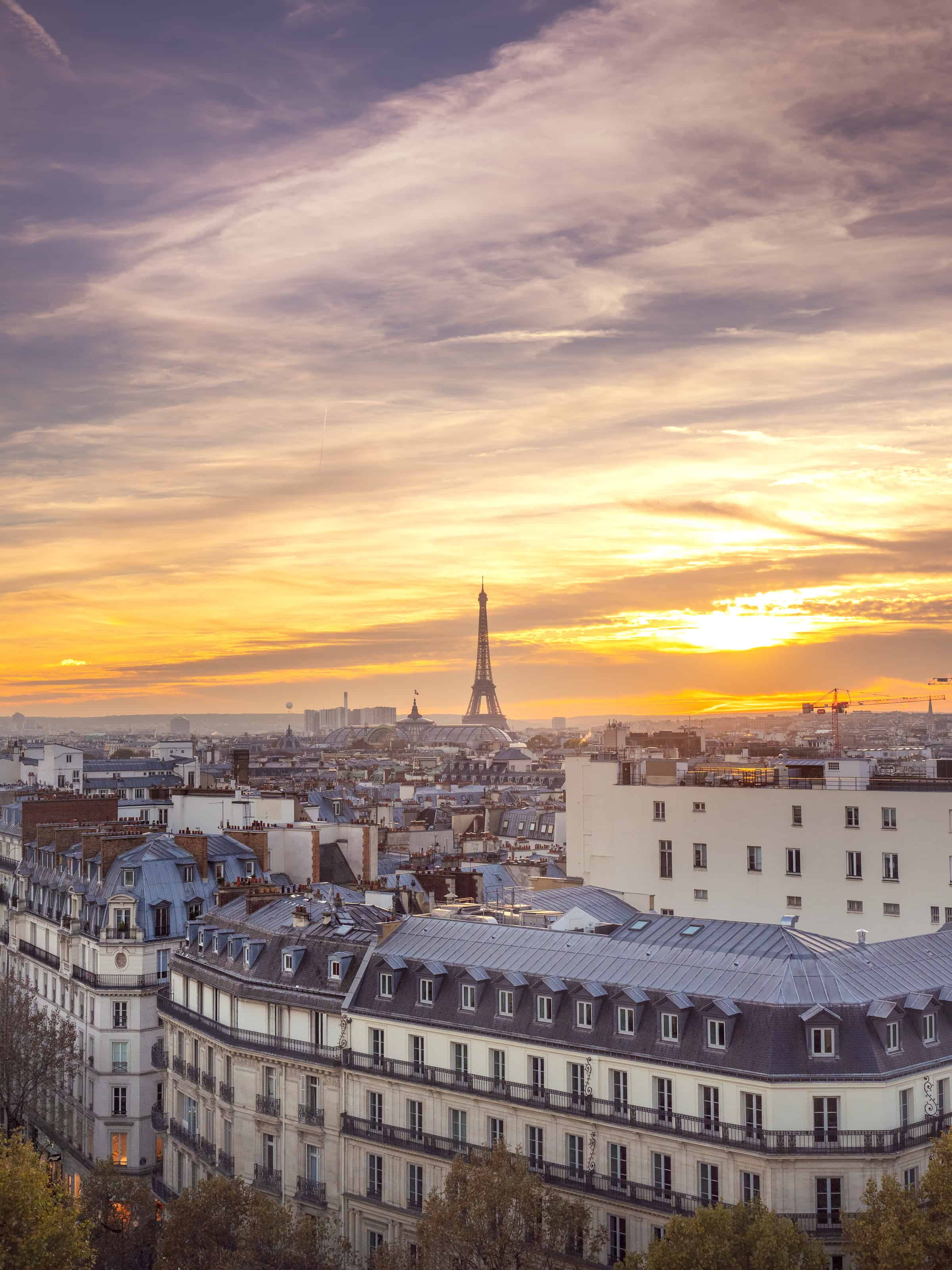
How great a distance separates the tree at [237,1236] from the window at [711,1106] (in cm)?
1307

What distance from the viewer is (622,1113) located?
143 ft

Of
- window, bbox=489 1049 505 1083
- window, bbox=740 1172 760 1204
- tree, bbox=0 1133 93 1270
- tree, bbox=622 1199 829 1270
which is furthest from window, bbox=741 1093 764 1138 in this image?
tree, bbox=0 1133 93 1270

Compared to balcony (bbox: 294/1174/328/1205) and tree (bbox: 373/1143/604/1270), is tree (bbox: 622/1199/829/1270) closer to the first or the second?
tree (bbox: 373/1143/604/1270)

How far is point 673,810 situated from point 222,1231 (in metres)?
30.8

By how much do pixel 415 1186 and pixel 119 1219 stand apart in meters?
13.3

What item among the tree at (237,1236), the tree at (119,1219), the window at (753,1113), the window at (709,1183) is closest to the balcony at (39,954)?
the tree at (119,1219)

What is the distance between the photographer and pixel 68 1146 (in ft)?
234

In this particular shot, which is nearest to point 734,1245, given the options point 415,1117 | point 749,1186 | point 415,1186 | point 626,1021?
point 749,1186

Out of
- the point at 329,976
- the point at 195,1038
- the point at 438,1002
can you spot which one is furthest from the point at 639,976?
the point at 195,1038

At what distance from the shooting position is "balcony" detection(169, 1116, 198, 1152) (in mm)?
58219

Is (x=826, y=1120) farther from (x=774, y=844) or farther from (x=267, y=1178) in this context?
(x=774, y=844)

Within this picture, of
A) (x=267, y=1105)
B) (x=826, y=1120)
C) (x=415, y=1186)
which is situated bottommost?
(x=415, y=1186)

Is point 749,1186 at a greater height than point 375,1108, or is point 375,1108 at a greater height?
point 749,1186

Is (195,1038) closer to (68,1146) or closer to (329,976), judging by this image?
(329,976)
